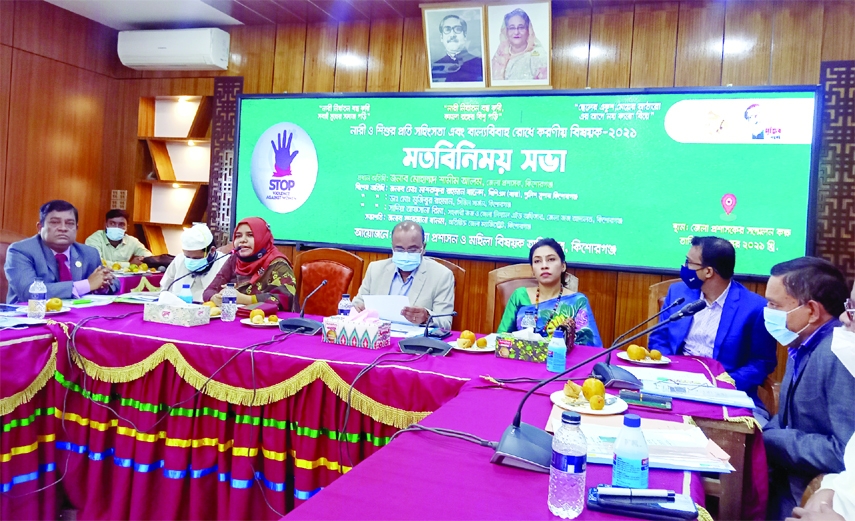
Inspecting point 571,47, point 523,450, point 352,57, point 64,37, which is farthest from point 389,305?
point 64,37

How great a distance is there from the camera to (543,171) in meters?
4.05

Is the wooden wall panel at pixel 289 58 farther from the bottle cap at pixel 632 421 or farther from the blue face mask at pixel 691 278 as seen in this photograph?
the bottle cap at pixel 632 421

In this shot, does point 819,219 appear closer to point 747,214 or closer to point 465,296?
point 747,214

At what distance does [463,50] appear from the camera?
4.17 m

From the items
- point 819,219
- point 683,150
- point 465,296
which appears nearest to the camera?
point 819,219

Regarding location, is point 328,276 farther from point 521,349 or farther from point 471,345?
point 521,349

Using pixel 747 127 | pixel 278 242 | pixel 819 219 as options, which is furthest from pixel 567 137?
pixel 278 242

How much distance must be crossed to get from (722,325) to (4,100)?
517cm

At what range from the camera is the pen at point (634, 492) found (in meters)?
1.00

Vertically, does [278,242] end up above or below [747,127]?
below

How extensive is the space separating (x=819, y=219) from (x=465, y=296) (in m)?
2.23

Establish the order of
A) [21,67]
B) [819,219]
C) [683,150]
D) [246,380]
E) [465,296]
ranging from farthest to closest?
[21,67] → [465,296] → [683,150] → [819,219] → [246,380]

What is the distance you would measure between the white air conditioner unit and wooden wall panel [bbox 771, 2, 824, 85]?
3960 mm

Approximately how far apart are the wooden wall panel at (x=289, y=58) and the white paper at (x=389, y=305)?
271 centimetres
